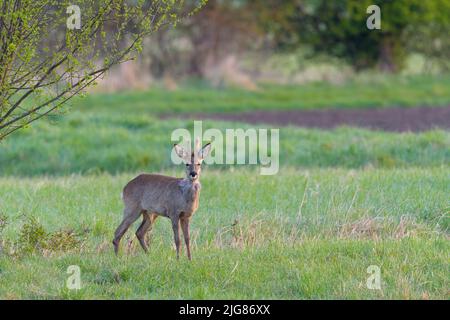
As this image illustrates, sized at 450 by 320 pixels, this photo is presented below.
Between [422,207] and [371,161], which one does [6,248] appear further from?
[371,161]

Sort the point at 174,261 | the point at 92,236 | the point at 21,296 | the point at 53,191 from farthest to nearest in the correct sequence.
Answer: the point at 53,191 → the point at 92,236 → the point at 174,261 → the point at 21,296

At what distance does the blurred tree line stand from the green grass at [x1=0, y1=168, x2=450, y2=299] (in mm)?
18780

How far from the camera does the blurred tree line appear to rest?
32.8 metres

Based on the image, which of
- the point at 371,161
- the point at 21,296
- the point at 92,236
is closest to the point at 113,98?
the point at 371,161

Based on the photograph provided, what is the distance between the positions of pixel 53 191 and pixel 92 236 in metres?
2.78

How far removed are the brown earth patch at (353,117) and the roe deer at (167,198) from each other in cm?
1201

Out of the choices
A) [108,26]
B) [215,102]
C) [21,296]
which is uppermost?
[108,26]

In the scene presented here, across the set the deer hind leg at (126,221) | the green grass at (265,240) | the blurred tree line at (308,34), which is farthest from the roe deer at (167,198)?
the blurred tree line at (308,34)

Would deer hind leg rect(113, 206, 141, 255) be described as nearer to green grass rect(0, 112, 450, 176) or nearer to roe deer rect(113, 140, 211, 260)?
roe deer rect(113, 140, 211, 260)

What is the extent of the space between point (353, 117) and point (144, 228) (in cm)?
1482

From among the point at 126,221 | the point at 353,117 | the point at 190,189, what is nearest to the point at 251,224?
the point at 190,189

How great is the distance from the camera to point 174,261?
31.9 ft

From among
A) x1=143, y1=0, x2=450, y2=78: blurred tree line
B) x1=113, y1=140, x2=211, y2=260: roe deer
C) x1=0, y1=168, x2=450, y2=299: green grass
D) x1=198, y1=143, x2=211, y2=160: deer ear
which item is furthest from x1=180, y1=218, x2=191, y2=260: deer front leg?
x1=143, y1=0, x2=450, y2=78: blurred tree line

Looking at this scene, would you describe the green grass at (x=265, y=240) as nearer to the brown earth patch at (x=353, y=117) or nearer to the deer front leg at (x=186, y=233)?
the deer front leg at (x=186, y=233)
